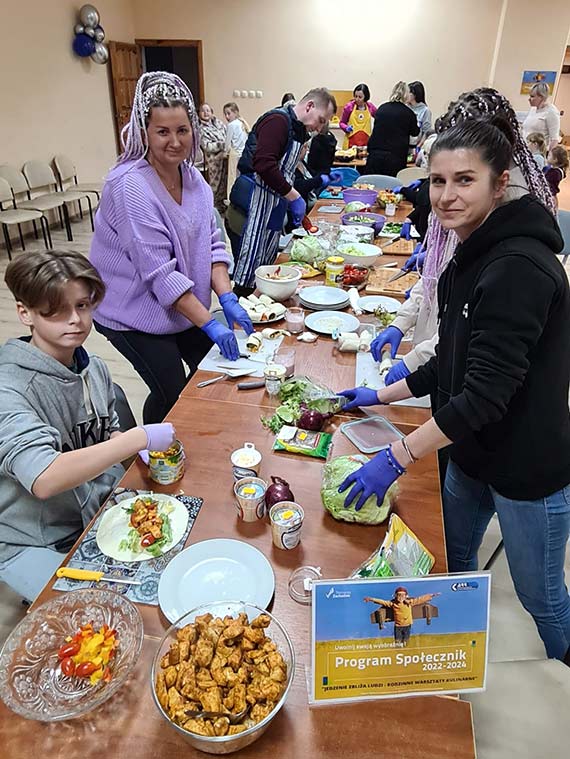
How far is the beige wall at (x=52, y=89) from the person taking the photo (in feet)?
18.3

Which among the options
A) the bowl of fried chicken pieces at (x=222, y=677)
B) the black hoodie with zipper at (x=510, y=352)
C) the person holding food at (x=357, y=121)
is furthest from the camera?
the person holding food at (x=357, y=121)

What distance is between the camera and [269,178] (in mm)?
2900

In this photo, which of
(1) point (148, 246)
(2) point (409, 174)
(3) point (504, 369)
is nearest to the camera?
(3) point (504, 369)

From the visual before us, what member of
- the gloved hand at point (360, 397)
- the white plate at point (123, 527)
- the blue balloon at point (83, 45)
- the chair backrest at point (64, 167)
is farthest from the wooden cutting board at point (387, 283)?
the blue balloon at point (83, 45)

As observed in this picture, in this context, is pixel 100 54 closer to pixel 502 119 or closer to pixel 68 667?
pixel 502 119

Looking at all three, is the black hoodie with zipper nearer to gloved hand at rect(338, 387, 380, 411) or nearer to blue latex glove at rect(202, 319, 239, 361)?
gloved hand at rect(338, 387, 380, 411)

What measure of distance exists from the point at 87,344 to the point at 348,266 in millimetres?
2167

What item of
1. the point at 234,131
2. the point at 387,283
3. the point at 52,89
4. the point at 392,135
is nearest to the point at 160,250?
the point at 387,283

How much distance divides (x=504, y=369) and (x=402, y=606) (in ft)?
1.60

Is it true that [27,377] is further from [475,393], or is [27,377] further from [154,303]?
[475,393]

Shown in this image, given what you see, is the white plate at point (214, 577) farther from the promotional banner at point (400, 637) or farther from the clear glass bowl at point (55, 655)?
the promotional banner at point (400, 637)

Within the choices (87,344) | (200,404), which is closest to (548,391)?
(200,404)

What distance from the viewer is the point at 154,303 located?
1889 millimetres

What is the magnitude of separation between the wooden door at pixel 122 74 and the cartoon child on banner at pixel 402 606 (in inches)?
314
